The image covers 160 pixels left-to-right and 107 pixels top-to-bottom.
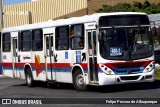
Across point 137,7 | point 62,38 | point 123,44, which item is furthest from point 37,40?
point 137,7

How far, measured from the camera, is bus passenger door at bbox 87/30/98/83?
20625 millimetres

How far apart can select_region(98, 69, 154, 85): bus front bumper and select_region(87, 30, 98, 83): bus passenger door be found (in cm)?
44

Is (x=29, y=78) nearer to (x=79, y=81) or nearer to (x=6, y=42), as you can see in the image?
(x=6, y=42)

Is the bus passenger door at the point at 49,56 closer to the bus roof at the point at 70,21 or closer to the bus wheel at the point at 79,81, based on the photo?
the bus roof at the point at 70,21

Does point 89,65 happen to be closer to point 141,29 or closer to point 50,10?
point 141,29

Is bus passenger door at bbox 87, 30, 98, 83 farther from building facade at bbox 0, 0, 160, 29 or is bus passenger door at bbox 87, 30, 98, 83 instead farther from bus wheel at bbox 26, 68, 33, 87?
building facade at bbox 0, 0, 160, 29

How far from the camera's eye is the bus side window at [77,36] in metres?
21.4

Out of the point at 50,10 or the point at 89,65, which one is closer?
the point at 89,65

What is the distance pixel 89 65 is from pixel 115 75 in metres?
1.22

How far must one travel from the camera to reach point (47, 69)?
24.2 meters

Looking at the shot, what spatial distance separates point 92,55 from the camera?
68.0 feet

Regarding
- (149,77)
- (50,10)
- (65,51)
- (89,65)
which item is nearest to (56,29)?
(65,51)

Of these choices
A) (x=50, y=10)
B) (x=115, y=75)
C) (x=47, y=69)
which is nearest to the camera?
(x=115, y=75)

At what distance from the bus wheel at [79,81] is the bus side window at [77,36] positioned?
102 centimetres
